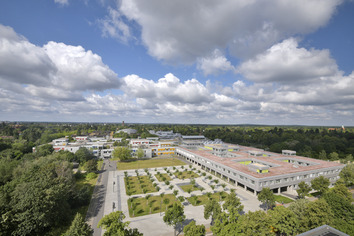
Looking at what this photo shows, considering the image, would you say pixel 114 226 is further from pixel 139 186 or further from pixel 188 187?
pixel 188 187

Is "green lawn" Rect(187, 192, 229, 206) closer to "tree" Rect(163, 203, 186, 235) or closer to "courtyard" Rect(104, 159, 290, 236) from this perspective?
"courtyard" Rect(104, 159, 290, 236)

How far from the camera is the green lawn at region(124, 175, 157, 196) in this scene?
39.7 m

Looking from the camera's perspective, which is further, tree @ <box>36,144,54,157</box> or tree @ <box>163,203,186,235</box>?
tree @ <box>36,144,54,157</box>

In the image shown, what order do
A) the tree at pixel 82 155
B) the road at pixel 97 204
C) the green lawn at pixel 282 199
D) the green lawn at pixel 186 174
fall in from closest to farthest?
→ the road at pixel 97 204
the green lawn at pixel 282 199
the green lawn at pixel 186 174
the tree at pixel 82 155

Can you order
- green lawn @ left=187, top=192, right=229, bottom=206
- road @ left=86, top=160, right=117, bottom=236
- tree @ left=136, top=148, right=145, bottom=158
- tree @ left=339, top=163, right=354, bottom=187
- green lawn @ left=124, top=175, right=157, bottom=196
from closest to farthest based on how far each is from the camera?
road @ left=86, top=160, right=117, bottom=236, green lawn @ left=187, top=192, right=229, bottom=206, green lawn @ left=124, top=175, right=157, bottom=196, tree @ left=339, top=163, right=354, bottom=187, tree @ left=136, top=148, right=145, bottom=158

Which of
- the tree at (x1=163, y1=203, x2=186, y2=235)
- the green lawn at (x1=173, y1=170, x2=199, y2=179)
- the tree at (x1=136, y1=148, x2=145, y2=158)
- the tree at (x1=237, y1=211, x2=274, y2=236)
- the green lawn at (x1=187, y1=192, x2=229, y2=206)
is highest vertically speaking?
the tree at (x1=237, y1=211, x2=274, y2=236)

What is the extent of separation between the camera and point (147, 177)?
4991 centimetres

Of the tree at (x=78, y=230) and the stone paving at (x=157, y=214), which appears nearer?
the tree at (x=78, y=230)

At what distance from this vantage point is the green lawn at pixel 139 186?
39713mm

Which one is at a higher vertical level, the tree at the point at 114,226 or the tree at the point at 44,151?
the tree at the point at 114,226

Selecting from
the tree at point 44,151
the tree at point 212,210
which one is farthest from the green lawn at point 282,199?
the tree at point 44,151

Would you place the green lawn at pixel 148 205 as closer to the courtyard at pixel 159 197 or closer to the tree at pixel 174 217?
the courtyard at pixel 159 197

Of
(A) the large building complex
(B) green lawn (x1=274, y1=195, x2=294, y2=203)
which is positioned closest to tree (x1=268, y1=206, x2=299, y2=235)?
(A) the large building complex

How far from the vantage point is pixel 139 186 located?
42719 mm
